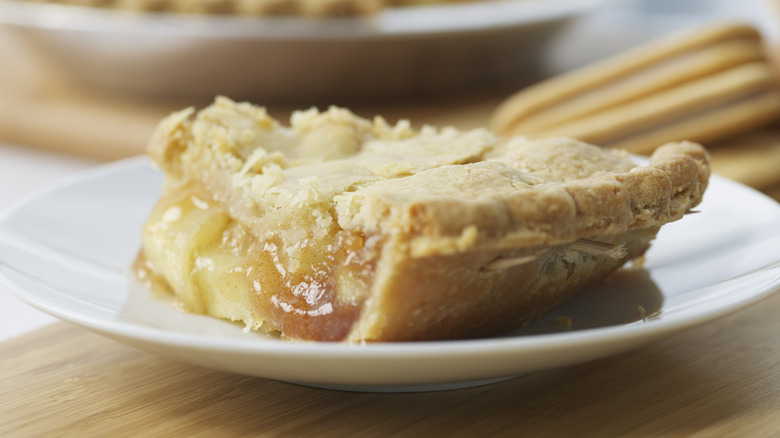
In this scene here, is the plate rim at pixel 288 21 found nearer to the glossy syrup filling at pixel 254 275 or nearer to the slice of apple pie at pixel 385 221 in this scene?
the slice of apple pie at pixel 385 221

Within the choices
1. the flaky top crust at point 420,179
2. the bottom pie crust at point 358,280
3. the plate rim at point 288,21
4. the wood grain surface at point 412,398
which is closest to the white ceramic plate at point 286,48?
the plate rim at point 288,21

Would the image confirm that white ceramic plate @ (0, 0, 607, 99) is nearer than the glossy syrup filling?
No

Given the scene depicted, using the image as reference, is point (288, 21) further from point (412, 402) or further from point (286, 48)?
point (412, 402)

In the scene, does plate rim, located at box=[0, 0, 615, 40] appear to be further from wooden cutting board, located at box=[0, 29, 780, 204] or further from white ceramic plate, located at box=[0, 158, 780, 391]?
white ceramic plate, located at box=[0, 158, 780, 391]

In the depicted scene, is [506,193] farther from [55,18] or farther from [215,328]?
[55,18]

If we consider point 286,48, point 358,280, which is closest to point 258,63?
point 286,48

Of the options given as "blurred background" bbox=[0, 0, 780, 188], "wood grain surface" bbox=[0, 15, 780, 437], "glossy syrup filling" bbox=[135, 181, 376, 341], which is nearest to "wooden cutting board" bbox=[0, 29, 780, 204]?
"blurred background" bbox=[0, 0, 780, 188]

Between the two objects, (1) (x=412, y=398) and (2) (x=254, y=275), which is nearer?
(1) (x=412, y=398)
